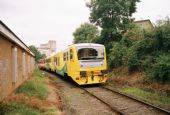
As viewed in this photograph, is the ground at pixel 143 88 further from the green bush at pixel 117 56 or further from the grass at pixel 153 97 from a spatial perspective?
the green bush at pixel 117 56

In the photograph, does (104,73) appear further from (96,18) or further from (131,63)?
(96,18)

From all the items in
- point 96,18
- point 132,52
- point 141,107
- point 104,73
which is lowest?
point 141,107

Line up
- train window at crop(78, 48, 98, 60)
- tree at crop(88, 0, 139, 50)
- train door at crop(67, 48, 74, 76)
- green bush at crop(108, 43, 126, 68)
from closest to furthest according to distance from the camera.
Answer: train window at crop(78, 48, 98, 60) → train door at crop(67, 48, 74, 76) → green bush at crop(108, 43, 126, 68) → tree at crop(88, 0, 139, 50)

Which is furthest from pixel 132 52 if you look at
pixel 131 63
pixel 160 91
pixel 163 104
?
pixel 163 104

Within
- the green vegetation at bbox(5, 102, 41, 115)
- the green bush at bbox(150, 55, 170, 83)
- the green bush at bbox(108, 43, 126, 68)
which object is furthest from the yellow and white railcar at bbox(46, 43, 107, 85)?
the green vegetation at bbox(5, 102, 41, 115)

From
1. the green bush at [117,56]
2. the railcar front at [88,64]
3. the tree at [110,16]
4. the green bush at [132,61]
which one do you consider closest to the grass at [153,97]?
the railcar front at [88,64]

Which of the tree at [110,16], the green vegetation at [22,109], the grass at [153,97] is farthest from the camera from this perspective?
the tree at [110,16]

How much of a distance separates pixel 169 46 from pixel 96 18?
1154cm

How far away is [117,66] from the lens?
1877cm

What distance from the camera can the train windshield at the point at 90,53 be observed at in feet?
47.1

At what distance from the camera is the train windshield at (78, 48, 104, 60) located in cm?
1435

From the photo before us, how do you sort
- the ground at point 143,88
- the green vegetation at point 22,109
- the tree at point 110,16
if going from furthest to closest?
the tree at point 110,16, the ground at point 143,88, the green vegetation at point 22,109

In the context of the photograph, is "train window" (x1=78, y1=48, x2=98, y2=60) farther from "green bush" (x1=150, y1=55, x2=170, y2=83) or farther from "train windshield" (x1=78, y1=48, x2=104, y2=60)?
"green bush" (x1=150, y1=55, x2=170, y2=83)

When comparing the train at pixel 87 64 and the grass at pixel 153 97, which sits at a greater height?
the train at pixel 87 64
